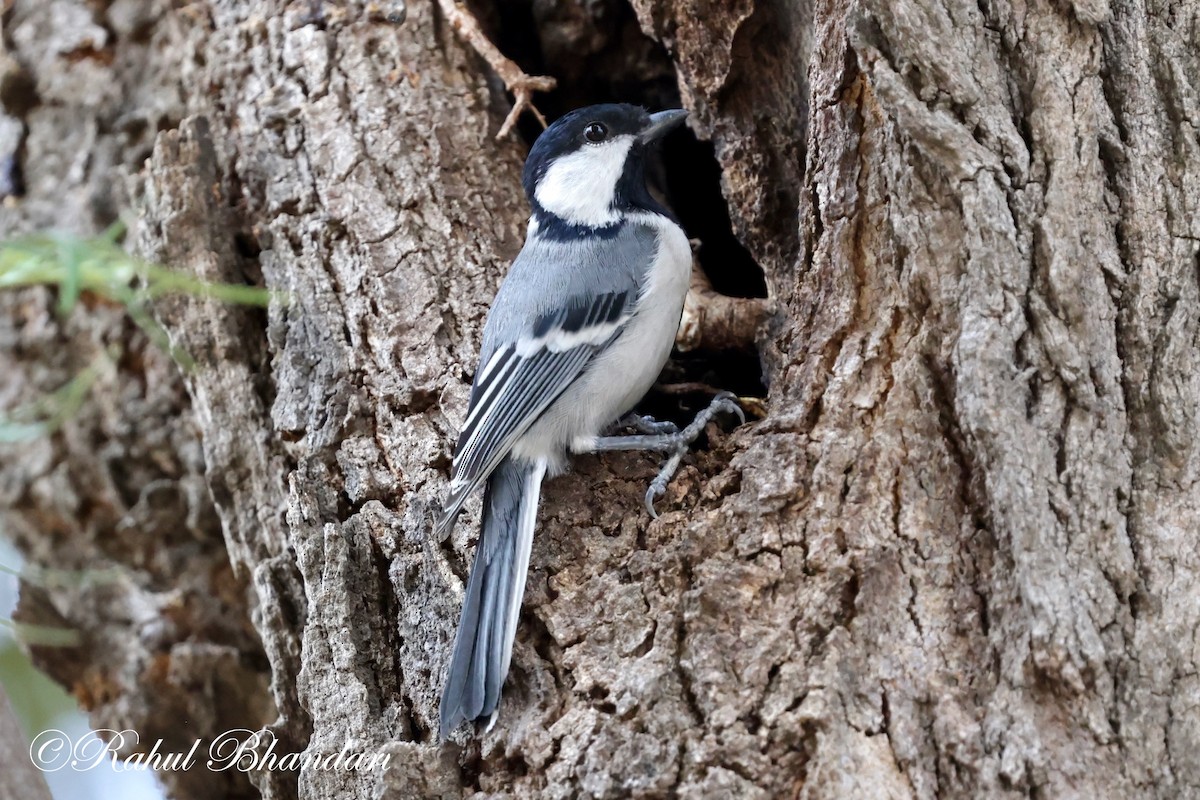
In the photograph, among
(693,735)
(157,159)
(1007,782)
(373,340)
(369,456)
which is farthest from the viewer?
(157,159)

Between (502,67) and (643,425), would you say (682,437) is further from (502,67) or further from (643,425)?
(502,67)

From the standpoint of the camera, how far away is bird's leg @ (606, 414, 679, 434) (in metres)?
2.58

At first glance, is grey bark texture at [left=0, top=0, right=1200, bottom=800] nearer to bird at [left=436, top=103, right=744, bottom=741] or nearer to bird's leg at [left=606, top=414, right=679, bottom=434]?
bird at [left=436, top=103, right=744, bottom=741]

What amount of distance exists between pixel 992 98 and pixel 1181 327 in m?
0.54

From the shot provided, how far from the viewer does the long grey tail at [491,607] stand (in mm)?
1934

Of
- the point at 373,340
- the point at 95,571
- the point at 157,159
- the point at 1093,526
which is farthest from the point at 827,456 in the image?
the point at 95,571

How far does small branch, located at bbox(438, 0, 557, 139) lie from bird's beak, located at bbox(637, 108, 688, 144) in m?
0.40

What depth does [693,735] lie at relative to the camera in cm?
176

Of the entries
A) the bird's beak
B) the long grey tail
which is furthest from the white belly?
the bird's beak

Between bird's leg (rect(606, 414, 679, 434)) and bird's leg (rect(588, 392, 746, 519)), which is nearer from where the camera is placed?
bird's leg (rect(588, 392, 746, 519))

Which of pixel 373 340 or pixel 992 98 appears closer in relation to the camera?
pixel 992 98

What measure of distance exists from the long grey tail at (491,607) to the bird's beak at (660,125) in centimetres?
114

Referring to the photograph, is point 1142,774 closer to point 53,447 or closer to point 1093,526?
point 1093,526

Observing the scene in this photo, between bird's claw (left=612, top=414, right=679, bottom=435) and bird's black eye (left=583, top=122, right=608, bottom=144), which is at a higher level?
bird's black eye (left=583, top=122, right=608, bottom=144)
